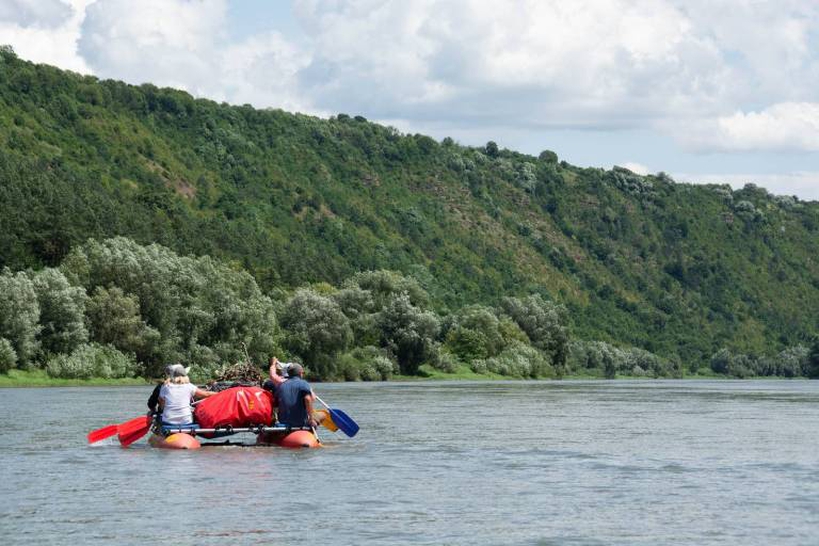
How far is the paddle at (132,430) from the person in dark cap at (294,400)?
376 centimetres

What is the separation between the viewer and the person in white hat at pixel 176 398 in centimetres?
3812

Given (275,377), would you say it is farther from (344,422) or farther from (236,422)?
(344,422)

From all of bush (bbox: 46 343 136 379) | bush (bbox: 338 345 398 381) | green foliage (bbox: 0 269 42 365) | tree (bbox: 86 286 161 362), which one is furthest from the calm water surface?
bush (bbox: 338 345 398 381)

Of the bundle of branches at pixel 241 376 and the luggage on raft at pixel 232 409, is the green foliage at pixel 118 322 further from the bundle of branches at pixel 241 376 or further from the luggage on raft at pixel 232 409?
the luggage on raft at pixel 232 409

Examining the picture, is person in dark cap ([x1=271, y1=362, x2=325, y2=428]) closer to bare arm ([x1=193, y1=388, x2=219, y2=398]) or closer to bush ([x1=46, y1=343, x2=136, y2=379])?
bare arm ([x1=193, y1=388, x2=219, y2=398])

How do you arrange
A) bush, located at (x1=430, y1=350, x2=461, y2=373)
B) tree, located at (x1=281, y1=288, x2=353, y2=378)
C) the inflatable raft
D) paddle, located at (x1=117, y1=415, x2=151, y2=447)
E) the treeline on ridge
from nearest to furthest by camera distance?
the inflatable raft < paddle, located at (x1=117, y1=415, x2=151, y2=447) < the treeline on ridge < tree, located at (x1=281, y1=288, x2=353, y2=378) < bush, located at (x1=430, y1=350, x2=461, y2=373)

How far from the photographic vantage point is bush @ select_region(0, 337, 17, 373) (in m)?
86.8

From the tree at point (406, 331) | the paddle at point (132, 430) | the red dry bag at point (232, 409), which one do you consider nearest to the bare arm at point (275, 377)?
the red dry bag at point (232, 409)

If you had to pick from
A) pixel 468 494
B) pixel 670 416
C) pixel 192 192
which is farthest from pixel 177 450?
pixel 192 192

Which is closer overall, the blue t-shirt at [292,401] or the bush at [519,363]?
the blue t-shirt at [292,401]

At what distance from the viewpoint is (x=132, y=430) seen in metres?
39.2

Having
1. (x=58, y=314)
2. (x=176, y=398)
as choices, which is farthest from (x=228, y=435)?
(x=58, y=314)

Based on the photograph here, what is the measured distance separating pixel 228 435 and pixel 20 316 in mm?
53285

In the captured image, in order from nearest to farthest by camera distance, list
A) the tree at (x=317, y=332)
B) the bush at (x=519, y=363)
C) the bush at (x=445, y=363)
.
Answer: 1. the tree at (x=317, y=332)
2. the bush at (x=445, y=363)
3. the bush at (x=519, y=363)
